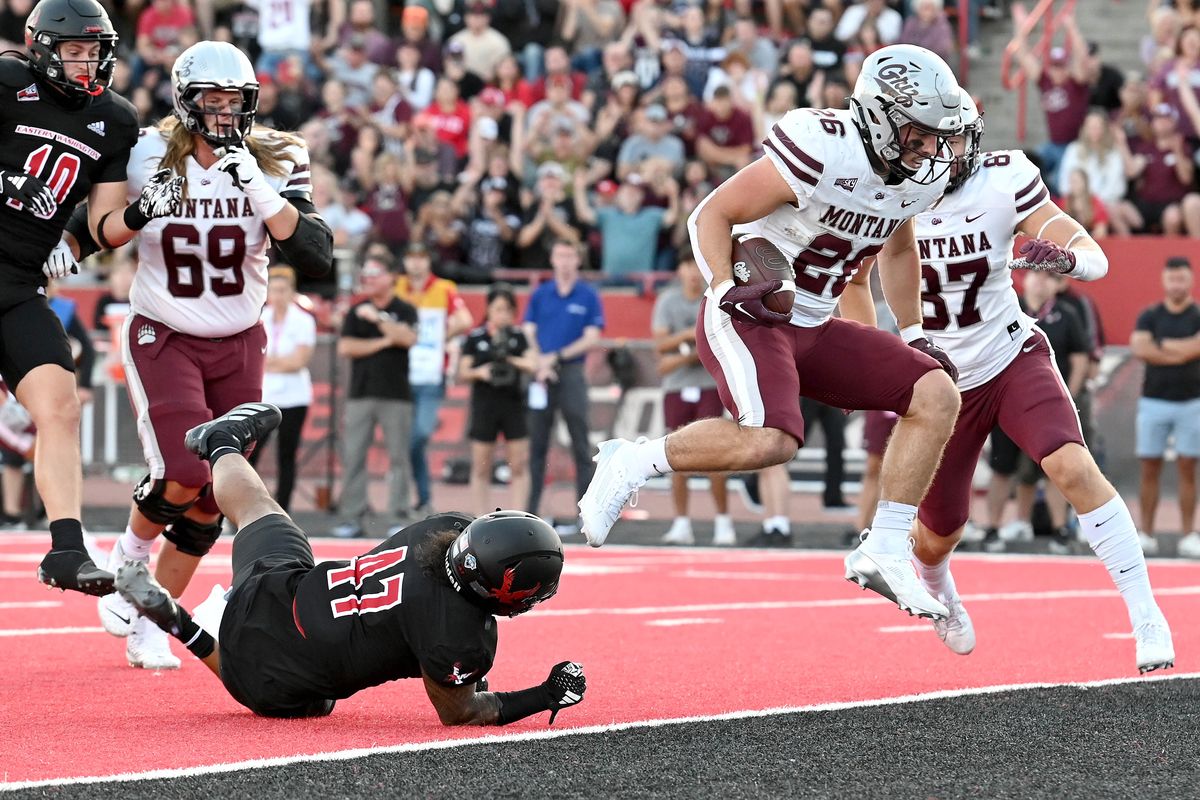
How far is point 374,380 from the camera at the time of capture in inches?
508

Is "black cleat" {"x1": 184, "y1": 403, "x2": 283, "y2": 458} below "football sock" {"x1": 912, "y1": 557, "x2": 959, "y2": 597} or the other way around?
the other way around

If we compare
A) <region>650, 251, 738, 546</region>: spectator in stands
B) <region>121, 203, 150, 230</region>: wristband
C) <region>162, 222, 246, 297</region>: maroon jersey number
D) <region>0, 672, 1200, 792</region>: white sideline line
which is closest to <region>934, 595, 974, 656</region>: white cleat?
<region>0, 672, 1200, 792</region>: white sideline line

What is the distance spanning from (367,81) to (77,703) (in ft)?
45.3

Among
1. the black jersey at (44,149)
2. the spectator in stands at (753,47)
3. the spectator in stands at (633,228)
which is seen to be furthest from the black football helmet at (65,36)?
the spectator in stands at (753,47)

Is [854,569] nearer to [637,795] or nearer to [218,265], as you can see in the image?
[637,795]

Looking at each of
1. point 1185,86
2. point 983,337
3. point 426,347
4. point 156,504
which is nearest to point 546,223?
point 426,347

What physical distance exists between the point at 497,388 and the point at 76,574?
7417 millimetres

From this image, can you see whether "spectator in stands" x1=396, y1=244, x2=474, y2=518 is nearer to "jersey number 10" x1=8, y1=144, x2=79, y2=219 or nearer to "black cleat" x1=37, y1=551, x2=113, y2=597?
"jersey number 10" x1=8, y1=144, x2=79, y2=219

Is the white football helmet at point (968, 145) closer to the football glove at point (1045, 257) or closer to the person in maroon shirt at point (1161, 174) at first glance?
the football glove at point (1045, 257)

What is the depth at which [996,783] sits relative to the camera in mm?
4363

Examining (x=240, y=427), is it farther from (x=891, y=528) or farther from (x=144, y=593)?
(x=891, y=528)

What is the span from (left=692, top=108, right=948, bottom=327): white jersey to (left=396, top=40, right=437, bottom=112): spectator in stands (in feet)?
41.9

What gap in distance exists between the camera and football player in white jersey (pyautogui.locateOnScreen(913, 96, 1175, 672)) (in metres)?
6.39

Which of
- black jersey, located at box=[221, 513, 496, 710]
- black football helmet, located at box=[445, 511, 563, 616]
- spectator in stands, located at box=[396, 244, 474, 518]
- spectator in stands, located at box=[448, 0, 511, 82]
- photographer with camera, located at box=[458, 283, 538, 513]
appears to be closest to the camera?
black football helmet, located at box=[445, 511, 563, 616]
